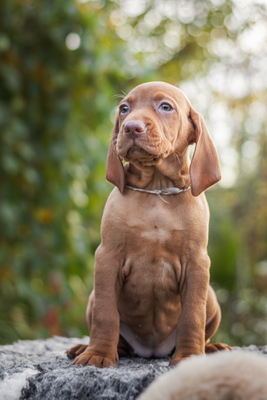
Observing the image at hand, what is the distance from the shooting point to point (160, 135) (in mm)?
2070

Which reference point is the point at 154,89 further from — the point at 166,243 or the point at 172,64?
the point at 172,64

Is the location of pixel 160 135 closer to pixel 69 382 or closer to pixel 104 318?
pixel 104 318

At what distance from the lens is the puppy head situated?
2037mm

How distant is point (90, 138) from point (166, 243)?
97.3 inches

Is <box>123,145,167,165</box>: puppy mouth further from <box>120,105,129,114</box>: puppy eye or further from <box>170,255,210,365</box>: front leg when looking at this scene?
<box>170,255,210,365</box>: front leg

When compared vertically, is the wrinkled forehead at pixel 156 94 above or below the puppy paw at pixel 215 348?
above

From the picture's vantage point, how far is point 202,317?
82.7 inches

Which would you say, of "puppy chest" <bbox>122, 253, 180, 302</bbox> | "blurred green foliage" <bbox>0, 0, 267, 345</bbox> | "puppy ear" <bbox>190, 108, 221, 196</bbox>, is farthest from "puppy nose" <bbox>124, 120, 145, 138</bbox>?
"blurred green foliage" <bbox>0, 0, 267, 345</bbox>

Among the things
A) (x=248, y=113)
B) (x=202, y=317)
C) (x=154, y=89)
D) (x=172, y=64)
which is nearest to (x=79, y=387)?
(x=202, y=317)

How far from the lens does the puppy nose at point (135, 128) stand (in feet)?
6.57

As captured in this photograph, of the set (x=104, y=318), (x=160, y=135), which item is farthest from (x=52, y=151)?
(x=104, y=318)

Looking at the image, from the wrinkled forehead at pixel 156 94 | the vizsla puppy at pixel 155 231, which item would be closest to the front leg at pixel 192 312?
the vizsla puppy at pixel 155 231

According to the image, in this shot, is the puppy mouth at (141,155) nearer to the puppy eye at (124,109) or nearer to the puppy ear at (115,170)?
the puppy ear at (115,170)

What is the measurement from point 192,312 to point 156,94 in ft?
3.54
